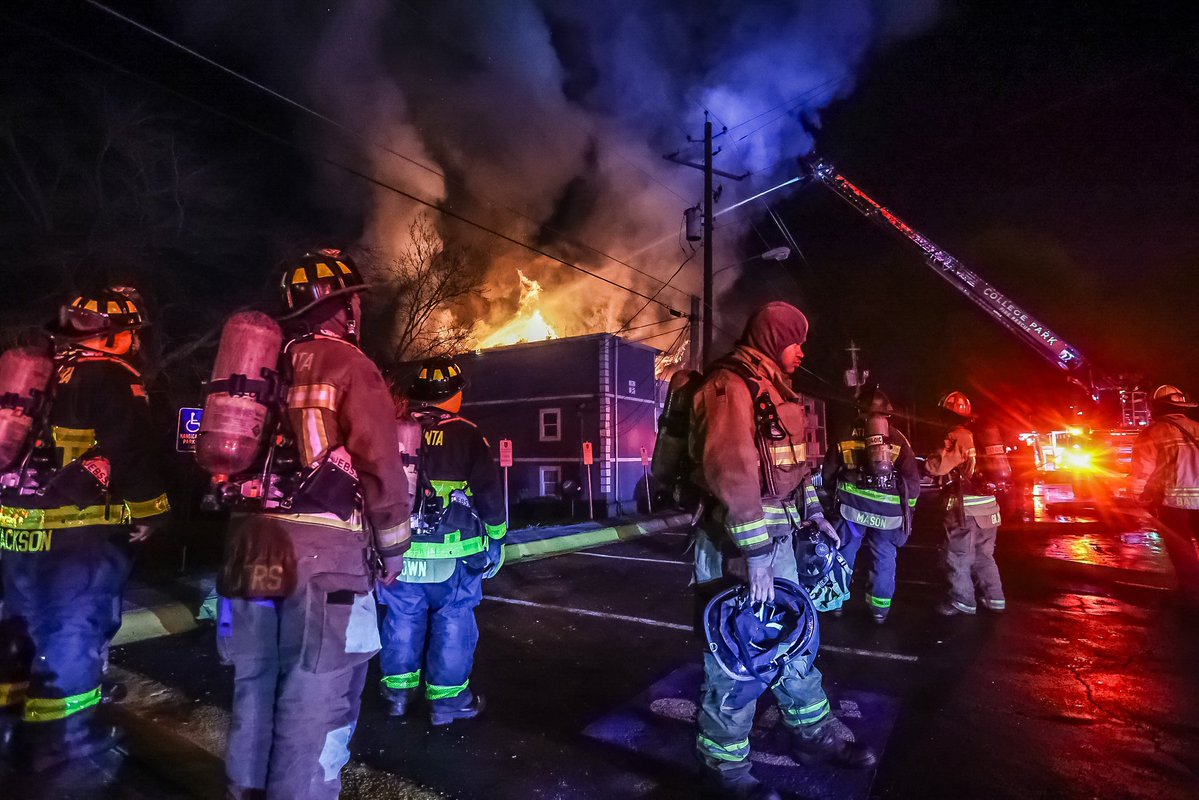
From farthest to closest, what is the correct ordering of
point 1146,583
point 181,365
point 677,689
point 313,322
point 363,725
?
point 181,365
point 1146,583
point 677,689
point 363,725
point 313,322

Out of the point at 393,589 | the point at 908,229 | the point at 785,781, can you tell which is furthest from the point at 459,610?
the point at 908,229

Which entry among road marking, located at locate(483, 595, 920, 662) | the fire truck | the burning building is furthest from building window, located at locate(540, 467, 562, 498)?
road marking, located at locate(483, 595, 920, 662)

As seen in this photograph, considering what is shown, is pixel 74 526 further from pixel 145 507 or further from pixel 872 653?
pixel 872 653

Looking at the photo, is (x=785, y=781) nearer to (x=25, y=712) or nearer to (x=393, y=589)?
(x=393, y=589)

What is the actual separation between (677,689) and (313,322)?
3.10m

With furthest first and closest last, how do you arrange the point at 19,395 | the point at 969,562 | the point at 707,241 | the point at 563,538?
the point at 707,241, the point at 563,538, the point at 969,562, the point at 19,395

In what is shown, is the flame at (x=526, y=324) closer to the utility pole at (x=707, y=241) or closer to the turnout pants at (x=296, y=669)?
the utility pole at (x=707, y=241)

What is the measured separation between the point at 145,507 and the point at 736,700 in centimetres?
308

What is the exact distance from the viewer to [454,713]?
11.6 ft

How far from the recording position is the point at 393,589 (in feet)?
11.6

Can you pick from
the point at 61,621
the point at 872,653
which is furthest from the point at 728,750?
the point at 61,621

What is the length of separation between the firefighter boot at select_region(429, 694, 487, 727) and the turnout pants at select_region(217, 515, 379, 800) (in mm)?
1332

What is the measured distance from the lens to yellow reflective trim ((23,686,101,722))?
2977 millimetres

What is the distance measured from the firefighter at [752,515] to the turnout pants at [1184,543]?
4.49 meters
